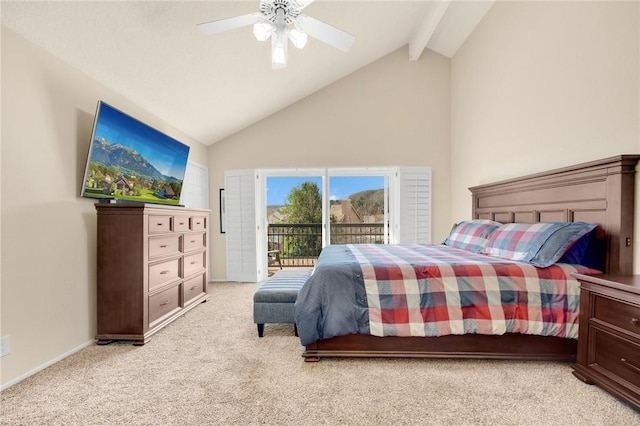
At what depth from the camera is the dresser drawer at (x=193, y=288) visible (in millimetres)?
3119

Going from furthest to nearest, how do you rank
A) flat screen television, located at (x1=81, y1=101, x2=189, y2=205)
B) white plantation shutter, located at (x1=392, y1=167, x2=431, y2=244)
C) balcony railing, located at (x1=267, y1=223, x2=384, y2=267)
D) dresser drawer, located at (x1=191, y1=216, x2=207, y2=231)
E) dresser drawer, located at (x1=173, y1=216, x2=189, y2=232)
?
balcony railing, located at (x1=267, y1=223, x2=384, y2=267)
white plantation shutter, located at (x1=392, y1=167, x2=431, y2=244)
dresser drawer, located at (x1=191, y1=216, x2=207, y2=231)
dresser drawer, located at (x1=173, y1=216, x2=189, y2=232)
flat screen television, located at (x1=81, y1=101, x2=189, y2=205)

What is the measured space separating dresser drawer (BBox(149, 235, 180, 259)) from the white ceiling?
58.0 inches

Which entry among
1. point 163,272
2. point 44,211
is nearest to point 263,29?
point 44,211

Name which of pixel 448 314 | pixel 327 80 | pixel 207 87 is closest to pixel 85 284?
pixel 207 87

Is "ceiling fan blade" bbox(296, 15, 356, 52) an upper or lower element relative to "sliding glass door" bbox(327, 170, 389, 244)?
upper

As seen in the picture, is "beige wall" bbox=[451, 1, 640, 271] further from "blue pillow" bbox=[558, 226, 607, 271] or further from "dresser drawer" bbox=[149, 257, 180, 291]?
"dresser drawer" bbox=[149, 257, 180, 291]

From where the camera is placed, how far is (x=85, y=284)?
235cm

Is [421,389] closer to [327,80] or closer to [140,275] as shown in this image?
[140,275]

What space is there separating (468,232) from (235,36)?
3.09 meters

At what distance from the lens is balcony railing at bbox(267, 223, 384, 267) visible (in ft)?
16.9

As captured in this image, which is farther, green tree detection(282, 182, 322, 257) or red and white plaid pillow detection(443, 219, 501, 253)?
green tree detection(282, 182, 322, 257)

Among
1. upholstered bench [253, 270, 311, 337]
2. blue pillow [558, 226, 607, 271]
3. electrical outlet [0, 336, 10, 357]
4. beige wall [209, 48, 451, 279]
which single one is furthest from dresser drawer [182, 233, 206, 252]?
blue pillow [558, 226, 607, 271]

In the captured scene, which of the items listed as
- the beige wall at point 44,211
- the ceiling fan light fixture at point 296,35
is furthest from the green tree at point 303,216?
the beige wall at point 44,211

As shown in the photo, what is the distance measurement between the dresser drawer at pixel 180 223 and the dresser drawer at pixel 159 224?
0.32 ft
